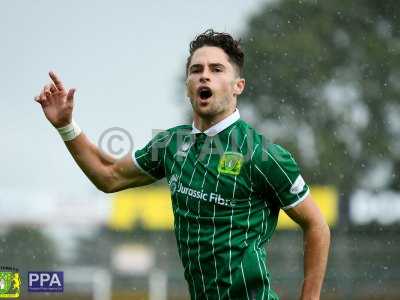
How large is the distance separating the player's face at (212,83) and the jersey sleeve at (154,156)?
0.18 meters

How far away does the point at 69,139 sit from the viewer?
247cm

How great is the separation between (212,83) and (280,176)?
33cm

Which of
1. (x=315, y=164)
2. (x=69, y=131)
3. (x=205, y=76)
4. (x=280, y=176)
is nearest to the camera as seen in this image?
(x=280, y=176)

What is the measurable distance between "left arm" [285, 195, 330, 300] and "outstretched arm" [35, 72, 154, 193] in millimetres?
533

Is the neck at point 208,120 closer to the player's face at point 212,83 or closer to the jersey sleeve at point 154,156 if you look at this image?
the player's face at point 212,83

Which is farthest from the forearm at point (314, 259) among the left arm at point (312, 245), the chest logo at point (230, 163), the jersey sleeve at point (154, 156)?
the jersey sleeve at point (154, 156)

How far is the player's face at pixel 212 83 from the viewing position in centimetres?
229

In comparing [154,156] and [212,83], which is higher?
[212,83]

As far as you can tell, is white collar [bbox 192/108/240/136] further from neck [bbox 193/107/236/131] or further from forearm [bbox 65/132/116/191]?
forearm [bbox 65/132/116/191]

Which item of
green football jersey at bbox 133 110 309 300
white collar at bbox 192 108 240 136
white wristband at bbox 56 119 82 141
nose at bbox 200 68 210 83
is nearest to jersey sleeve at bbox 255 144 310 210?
green football jersey at bbox 133 110 309 300

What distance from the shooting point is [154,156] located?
249 centimetres

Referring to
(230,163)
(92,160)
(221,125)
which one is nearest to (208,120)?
(221,125)

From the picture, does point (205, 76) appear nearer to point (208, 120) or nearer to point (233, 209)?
point (208, 120)

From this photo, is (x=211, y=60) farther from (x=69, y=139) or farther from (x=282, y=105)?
(x=282, y=105)
